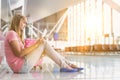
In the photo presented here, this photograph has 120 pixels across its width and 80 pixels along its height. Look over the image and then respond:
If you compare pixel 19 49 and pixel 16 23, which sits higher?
pixel 16 23

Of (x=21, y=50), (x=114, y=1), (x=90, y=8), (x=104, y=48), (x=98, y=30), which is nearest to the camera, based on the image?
(x=21, y=50)

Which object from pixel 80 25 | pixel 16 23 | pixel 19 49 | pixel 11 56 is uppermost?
pixel 80 25

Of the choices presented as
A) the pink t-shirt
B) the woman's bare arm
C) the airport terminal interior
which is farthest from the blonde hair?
the airport terminal interior

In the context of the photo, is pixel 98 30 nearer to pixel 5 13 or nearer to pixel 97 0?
pixel 97 0

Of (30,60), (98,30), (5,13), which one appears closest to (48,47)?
(30,60)

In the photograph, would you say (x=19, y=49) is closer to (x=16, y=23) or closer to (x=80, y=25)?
(x=16, y=23)

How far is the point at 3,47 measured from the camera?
4594 millimetres

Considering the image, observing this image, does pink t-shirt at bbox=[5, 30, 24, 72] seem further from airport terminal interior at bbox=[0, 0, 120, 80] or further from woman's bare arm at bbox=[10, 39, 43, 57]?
airport terminal interior at bbox=[0, 0, 120, 80]

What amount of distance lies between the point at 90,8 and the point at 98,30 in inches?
151

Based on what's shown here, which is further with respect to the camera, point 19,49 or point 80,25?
point 80,25

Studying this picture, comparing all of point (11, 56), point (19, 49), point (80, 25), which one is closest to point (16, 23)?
point (19, 49)

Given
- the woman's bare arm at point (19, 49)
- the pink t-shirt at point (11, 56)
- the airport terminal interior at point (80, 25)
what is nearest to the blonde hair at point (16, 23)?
the pink t-shirt at point (11, 56)

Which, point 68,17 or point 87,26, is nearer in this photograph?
point 87,26

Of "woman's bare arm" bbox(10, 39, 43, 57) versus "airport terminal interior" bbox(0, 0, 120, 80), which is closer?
"woman's bare arm" bbox(10, 39, 43, 57)
